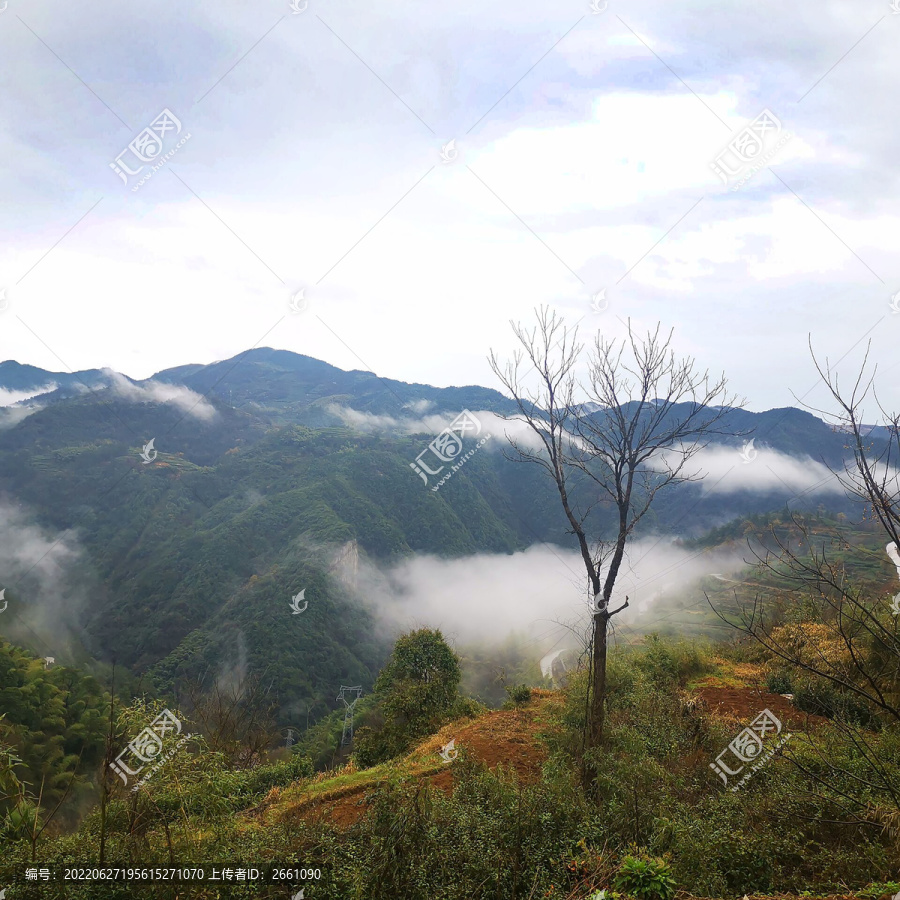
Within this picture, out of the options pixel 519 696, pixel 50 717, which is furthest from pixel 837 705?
pixel 50 717

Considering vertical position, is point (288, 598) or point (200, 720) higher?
point (288, 598)

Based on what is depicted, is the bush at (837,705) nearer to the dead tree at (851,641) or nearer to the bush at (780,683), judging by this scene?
the dead tree at (851,641)

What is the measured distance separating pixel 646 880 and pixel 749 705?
7.65 metres

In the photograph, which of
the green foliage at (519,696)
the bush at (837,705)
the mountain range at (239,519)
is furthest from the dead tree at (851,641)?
the mountain range at (239,519)

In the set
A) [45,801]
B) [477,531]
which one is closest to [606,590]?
[45,801]

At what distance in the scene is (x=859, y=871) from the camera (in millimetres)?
4605

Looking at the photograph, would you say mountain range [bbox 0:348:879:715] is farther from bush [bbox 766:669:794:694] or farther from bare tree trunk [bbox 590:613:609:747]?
bare tree trunk [bbox 590:613:609:747]

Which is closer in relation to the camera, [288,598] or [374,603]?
[288,598]

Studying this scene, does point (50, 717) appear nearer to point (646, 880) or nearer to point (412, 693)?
point (412, 693)

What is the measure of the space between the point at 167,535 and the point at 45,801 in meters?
48.9

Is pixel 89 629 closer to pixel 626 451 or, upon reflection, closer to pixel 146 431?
pixel 146 431

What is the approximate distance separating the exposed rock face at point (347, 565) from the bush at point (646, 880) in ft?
186

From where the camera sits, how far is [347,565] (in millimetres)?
62719

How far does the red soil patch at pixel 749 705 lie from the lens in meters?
9.42
